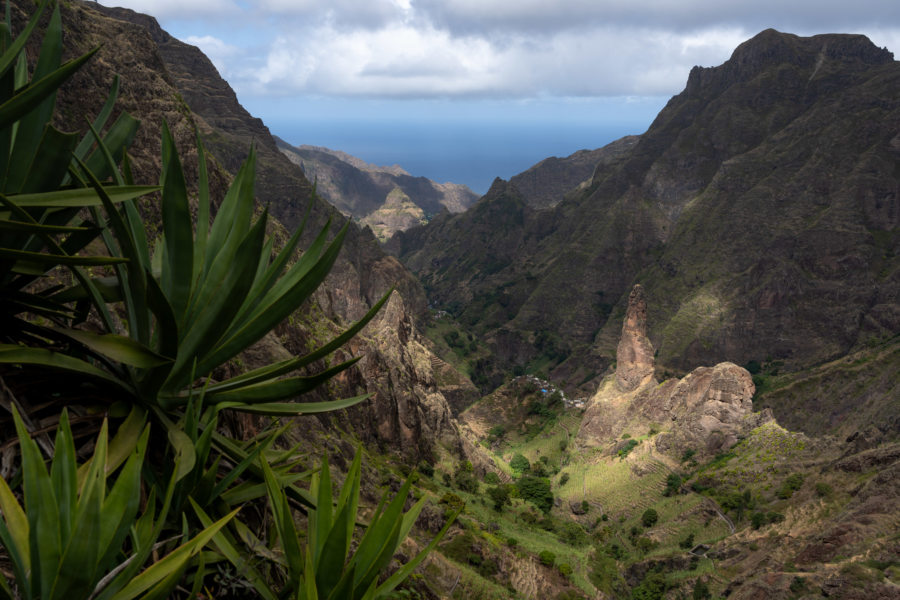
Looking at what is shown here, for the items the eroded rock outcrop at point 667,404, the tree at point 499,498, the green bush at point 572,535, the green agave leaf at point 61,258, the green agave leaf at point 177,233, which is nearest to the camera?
the green agave leaf at point 61,258

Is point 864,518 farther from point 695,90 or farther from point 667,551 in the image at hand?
point 695,90

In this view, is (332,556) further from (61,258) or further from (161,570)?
(61,258)

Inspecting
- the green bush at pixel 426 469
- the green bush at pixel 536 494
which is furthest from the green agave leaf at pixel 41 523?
the green bush at pixel 536 494

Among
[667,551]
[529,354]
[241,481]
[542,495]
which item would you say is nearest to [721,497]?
[667,551]

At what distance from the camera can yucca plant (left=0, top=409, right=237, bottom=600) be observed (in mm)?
1576

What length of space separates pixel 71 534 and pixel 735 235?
106 meters

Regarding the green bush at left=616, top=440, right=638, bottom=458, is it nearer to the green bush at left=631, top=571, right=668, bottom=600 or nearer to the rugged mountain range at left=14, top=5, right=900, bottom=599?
the rugged mountain range at left=14, top=5, right=900, bottom=599

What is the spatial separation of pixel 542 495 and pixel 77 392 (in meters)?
40.2

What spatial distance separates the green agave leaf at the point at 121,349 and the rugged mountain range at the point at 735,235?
84.8m

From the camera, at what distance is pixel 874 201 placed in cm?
8544

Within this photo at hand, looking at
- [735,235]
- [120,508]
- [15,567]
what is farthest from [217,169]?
[735,235]

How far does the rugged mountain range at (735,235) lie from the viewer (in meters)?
82.8

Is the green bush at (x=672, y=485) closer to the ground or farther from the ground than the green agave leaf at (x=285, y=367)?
closer to the ground

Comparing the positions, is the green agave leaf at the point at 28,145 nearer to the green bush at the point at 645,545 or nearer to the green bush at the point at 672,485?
the green bush at the point at 645,545
